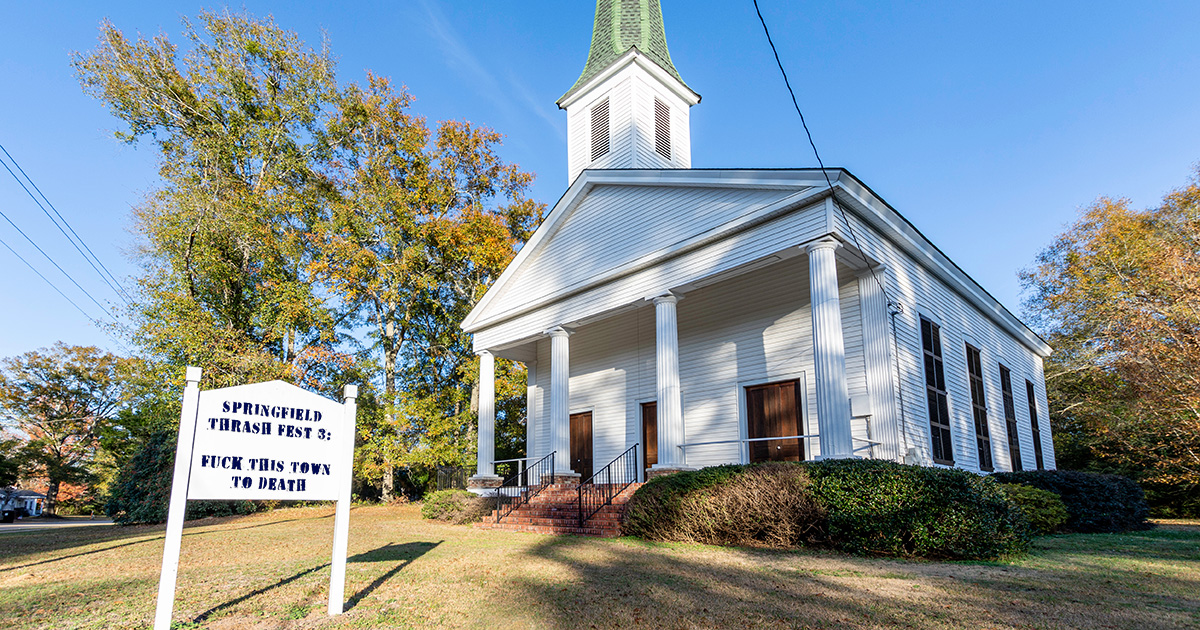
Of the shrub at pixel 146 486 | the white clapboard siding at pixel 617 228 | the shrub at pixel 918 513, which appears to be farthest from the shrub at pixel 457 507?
the shrub at pixel 918 513

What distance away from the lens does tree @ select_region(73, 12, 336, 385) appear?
77.6 ft

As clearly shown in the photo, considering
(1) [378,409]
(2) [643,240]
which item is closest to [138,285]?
(1) [378,409]

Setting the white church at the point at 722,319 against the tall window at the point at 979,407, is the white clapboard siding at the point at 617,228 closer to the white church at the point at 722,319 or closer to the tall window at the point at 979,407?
the white church at the point at 722,319

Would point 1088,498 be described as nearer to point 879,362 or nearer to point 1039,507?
point 1039,507

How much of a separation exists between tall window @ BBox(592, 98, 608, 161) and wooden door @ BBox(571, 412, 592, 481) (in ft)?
24.7

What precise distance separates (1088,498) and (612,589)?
43.3 feet

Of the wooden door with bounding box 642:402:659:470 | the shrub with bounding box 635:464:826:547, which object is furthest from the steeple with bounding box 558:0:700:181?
the shrub with bounding box 635:464:826:547

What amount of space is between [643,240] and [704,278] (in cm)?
218

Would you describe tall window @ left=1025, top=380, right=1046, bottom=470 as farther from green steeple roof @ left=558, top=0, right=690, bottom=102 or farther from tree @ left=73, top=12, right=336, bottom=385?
tree @ left=73, top=12, right=336, bottom=385

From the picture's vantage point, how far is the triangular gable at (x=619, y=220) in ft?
40.4

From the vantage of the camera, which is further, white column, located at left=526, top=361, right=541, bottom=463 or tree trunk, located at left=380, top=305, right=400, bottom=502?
tree trunk, located at left=380, top=305, right=400, bottom=502

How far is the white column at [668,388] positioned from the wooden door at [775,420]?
2055 millimetres

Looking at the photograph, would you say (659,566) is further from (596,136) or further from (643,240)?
(596,136)

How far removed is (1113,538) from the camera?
37.3 feet
